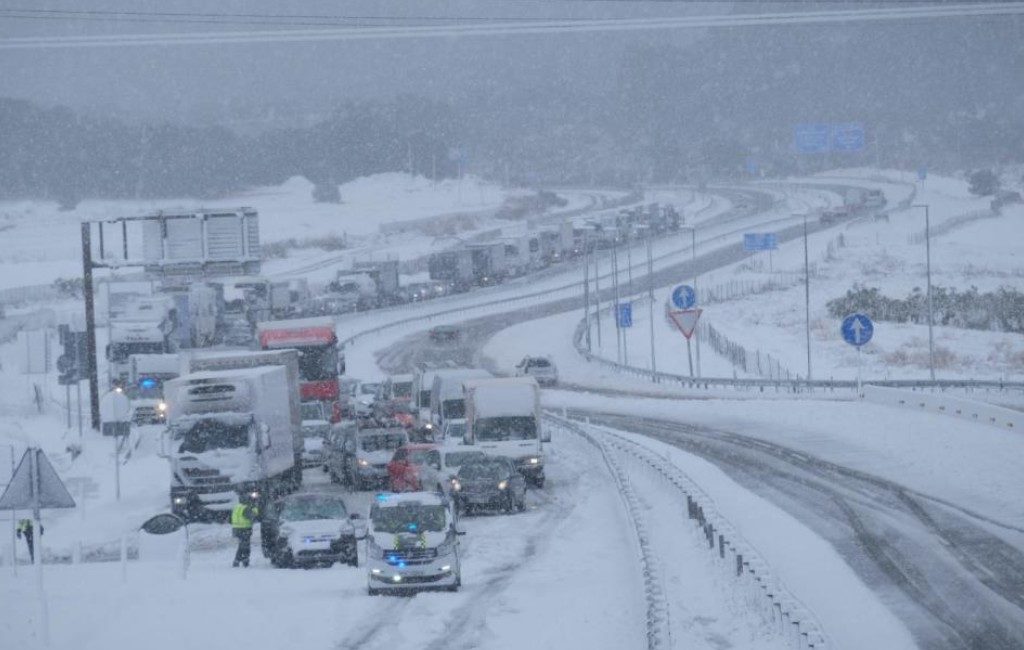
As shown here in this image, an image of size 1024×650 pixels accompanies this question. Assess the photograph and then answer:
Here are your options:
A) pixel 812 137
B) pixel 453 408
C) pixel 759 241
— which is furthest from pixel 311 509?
pixel 812 137

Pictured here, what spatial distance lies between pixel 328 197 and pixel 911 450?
13407cm

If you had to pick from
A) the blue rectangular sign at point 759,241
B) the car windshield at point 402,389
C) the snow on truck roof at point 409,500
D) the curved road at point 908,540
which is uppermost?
the blue rectangular sign at point 759,241

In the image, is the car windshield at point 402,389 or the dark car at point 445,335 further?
the dark car at point 445,335

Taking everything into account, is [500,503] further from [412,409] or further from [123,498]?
[412,409]

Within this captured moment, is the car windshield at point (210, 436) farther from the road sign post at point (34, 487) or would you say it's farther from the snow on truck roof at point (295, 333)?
the snow on truck roof at point (295, 333)

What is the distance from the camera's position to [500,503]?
28.4 meters

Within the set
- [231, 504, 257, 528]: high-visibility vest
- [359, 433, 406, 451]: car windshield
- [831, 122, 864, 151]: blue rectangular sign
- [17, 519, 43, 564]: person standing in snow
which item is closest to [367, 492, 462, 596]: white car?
[231, 504, 257, 528]: high-visibility vest

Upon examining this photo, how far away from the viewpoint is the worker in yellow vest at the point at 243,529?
74.2 ft

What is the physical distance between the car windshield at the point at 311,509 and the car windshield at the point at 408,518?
2.66m

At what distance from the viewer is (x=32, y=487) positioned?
54.7ft

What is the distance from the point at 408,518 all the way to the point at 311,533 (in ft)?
9.88

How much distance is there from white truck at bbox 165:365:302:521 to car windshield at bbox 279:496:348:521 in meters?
5.46

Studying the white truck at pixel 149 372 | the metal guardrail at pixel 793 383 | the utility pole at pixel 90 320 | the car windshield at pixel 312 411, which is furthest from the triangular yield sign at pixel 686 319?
the white truck at pixel 149 372

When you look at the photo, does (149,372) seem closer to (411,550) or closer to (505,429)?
(505,429)
